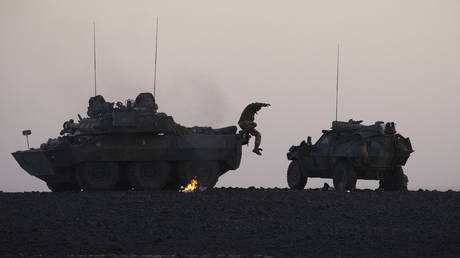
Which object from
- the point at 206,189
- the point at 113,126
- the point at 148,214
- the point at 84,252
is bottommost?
the point at 84,252

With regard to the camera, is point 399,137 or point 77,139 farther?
point 77,139

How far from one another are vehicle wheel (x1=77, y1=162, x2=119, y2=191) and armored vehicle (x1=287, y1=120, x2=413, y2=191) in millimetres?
6454

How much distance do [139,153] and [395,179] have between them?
847 centimetres

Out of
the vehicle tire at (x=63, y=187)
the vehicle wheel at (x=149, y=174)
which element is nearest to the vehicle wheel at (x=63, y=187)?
the vehicle tire at (x=63, y=187)

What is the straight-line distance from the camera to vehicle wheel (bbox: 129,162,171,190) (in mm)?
31750

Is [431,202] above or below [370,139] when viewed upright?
below

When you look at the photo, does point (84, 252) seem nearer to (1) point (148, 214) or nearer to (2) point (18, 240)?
(2) point (18, 240)

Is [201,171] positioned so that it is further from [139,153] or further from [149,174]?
[139,153]

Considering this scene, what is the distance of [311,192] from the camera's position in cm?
2792

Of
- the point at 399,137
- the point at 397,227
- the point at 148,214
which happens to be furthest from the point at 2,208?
the point at 399,137

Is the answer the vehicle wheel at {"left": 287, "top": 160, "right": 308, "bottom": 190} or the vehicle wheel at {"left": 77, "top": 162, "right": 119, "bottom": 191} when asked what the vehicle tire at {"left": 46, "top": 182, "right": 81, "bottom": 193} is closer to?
the vehicle wheel at {"left": 77, "top": 162, "right": 119, "bottom": 191}

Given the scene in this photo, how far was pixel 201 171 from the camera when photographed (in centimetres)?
3203

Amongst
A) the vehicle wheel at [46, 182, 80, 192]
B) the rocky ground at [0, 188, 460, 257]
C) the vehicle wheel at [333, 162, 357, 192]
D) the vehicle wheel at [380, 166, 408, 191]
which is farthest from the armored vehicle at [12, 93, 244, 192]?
the vehicle wheel at [380, 166, 408, 191]

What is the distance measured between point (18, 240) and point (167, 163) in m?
12.1
